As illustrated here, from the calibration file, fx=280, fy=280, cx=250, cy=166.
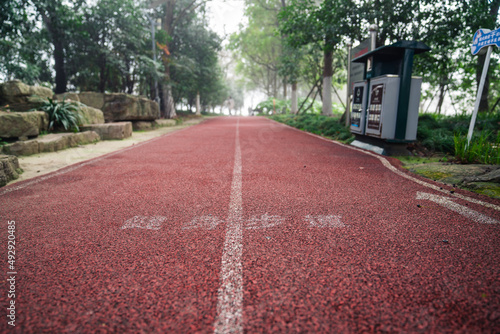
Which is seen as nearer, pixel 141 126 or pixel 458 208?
pixel 458 208

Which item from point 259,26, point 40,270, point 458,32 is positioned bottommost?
point 40,270

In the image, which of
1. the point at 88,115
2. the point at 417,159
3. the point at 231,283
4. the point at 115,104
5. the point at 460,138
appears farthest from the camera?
the point at 115,104

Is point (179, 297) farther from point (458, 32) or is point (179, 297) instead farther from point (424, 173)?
point (458, 32)

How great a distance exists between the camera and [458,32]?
1102cm

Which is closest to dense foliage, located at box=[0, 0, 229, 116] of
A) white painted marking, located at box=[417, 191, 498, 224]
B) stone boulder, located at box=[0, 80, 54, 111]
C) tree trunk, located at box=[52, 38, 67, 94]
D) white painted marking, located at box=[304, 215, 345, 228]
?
tree trunk, located at box=[52, 38, 67, 94]

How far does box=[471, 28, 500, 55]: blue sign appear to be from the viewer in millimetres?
5230

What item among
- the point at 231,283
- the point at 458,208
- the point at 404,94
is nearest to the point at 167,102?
the point at 404,94

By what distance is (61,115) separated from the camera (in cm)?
941

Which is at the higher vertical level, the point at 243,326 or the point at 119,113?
the point at 119,113

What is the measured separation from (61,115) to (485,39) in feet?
38.3

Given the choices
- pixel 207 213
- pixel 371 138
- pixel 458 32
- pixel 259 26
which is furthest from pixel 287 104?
pixel 207 213

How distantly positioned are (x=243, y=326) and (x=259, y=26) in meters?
36.0

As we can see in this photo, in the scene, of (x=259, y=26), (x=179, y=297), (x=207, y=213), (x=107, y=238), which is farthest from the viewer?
(x=259, y=26)

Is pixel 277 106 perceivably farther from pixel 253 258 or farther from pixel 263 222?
pixel 253 258
